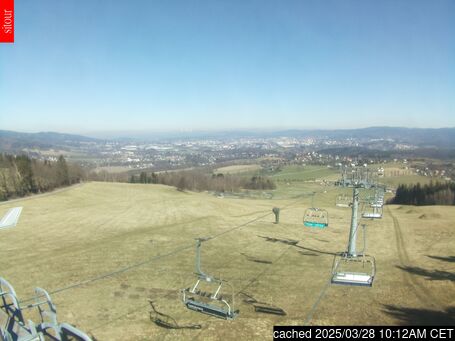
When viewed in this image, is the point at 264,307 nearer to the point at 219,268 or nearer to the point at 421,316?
the point at 219,268

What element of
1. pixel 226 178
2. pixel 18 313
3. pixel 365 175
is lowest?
pixel 226 178

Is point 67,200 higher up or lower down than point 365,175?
lower down

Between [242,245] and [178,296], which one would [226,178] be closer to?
[242,245]

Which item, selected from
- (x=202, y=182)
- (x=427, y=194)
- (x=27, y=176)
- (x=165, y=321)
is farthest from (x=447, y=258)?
(x=202, y=182)

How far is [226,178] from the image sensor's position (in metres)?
141

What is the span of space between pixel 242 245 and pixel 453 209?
4770 centimetres

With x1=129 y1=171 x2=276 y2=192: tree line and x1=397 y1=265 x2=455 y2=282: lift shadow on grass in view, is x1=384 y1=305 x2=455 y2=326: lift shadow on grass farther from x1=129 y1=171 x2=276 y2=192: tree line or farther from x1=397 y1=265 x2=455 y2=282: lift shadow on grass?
x1=129 y1=171 x2=276 y2=192: tree line

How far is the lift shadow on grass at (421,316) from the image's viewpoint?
1920cm

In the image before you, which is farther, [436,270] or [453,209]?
[453,209]

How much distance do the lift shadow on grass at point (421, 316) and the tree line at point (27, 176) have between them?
68.9 m

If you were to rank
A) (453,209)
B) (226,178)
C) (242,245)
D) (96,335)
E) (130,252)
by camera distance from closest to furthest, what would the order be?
(96,335), (130,252), (242,245), (453,209), (226,178)

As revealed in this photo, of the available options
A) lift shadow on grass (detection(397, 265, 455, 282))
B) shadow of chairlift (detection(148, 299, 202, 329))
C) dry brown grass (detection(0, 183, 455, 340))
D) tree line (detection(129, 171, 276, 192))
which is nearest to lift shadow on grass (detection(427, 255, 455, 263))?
dry brown grass (detection(0, 183, 455, 340))

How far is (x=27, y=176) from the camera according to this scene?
7425 cm

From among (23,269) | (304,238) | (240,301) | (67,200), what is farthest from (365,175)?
(67,200)
